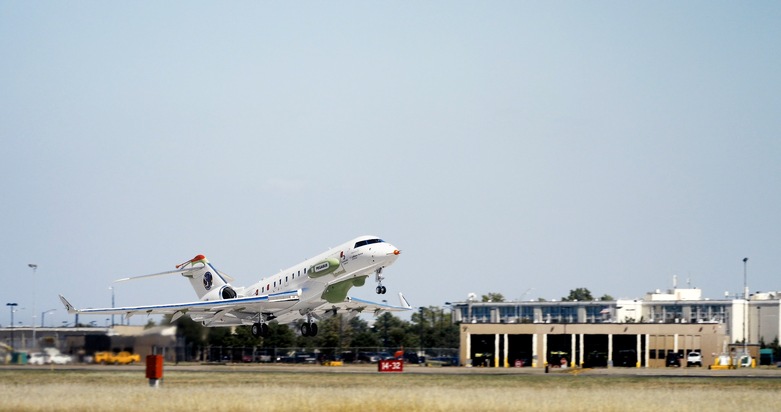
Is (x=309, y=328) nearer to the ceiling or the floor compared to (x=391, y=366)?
nearer to the ceiling

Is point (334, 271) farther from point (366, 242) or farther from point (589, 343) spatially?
point (589, 343)

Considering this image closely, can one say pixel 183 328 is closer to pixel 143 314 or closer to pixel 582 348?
pixel 143 314

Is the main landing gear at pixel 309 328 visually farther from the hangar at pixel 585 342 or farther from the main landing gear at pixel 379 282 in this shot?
the hangar at pixel 585 342

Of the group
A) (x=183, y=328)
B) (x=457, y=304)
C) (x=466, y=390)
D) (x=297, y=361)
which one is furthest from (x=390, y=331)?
(x=466, y=390)

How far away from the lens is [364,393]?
150 ft

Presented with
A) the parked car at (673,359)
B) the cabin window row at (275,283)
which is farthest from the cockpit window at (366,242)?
the parked car at (673,359)

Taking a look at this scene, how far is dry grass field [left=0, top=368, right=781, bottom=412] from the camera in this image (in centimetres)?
3956

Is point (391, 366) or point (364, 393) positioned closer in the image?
point (364, 393)

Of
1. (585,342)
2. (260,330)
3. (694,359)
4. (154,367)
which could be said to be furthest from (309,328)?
(694,359)

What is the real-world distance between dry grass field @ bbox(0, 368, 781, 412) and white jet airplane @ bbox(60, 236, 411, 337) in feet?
19.8

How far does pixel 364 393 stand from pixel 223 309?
24.9 meters

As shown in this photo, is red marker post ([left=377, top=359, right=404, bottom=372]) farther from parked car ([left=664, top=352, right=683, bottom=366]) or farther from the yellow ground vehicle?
parked car ([left=664, top=352, right=683, bottom=366])

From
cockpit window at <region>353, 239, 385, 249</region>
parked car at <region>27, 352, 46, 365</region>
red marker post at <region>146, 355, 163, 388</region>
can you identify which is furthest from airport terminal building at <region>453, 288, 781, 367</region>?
red marker post at <region>146, 355, 163, 388</region>

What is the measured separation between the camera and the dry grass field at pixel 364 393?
130ft
